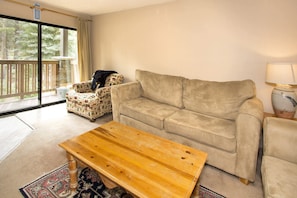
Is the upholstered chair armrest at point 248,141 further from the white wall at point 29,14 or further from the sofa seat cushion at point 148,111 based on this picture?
the white wall at point 29,14

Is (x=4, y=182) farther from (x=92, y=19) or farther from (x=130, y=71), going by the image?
(x=92, y=19)

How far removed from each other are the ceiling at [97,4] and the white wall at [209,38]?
0.51 feet

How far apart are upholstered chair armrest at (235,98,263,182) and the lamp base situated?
0.44 m

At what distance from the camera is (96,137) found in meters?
1.59

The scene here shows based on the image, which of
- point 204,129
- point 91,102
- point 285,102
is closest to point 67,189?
point 204,129

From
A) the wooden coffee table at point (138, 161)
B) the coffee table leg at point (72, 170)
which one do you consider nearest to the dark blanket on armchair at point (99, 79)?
the wooden coffee table at point (138, 161)

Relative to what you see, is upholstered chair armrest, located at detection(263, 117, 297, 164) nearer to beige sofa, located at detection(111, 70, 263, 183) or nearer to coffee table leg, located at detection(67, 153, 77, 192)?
beige sofa, located at detection(111, 70, 263, 183)

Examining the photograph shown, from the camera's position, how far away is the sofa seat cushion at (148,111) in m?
2.18

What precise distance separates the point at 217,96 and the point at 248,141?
2.54ft

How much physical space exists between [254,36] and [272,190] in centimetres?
202

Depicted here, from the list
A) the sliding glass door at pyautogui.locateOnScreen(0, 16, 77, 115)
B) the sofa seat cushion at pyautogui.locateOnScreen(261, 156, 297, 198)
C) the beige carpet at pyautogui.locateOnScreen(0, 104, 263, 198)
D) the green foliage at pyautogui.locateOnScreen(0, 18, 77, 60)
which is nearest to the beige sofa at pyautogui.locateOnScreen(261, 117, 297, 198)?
the sofa seat cushion at pyautogui.locateOnScreen(261, 156, 297, 198)

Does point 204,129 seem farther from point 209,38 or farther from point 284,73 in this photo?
point 209,38

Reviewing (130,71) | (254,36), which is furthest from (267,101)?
(130,71)

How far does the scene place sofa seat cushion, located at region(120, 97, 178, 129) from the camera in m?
2.18
